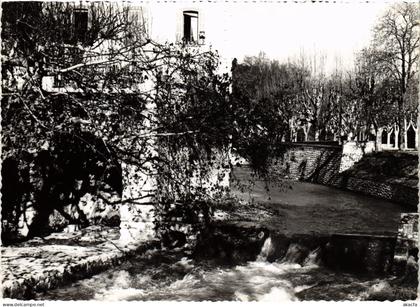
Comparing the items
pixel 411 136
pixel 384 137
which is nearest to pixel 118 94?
pixel 384 137

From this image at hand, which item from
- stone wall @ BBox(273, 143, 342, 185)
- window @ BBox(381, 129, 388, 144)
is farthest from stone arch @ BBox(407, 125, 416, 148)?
stone wall @ BBox(273, 143, 342, 185)

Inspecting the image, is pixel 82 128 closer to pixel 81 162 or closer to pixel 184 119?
pixel 184 119

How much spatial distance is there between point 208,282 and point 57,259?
340 centimetres

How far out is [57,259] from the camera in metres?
10.6

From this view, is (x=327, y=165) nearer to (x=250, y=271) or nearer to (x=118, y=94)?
(x=250, y=271)

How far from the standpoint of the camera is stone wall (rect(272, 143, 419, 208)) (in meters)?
23.7

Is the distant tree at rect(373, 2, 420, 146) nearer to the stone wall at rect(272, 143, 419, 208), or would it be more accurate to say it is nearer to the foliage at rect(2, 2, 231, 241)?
the foliage at rect(2, 2, 231, 241)

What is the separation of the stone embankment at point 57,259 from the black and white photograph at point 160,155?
4 cm

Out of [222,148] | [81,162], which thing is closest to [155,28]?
[222,148]

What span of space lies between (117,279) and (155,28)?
5620 mm

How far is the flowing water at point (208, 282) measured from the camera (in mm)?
9586

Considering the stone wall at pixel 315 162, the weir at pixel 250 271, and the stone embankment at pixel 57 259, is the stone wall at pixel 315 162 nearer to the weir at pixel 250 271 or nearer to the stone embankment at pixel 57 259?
the weir at pixel 250 271

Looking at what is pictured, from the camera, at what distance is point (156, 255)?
37.4 feet

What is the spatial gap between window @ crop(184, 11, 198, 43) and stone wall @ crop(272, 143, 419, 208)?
11419mm
